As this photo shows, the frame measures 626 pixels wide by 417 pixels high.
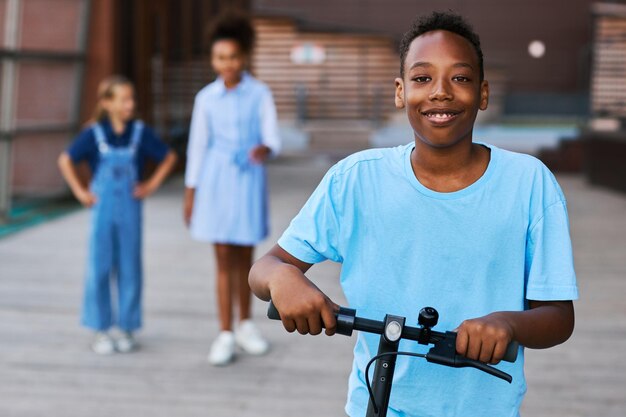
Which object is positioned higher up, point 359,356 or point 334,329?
point 334,329

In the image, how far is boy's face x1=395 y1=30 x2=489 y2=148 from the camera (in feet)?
5.97

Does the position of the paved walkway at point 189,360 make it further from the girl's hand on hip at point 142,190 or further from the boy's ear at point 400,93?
the boy's ear at point 400,93

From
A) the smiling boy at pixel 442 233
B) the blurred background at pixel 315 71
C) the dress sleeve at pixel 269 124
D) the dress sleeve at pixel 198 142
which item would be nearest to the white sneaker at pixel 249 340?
the dress sleeve at pixel 198 142

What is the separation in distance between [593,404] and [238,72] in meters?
2.35

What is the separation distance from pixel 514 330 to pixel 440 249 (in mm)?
266

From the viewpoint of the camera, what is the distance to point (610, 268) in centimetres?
797

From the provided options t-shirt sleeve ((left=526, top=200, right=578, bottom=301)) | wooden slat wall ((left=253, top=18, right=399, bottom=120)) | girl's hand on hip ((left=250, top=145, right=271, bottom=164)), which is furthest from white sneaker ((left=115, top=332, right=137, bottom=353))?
wooden slat wall ((left=253, top=18, right=399, bottom=120))

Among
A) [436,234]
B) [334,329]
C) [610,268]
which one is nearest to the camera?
[334,329]

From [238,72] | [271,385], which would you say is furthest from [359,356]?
[238,72]

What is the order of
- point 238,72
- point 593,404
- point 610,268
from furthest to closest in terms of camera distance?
point 610,268 < point 238,72 < point 593,404

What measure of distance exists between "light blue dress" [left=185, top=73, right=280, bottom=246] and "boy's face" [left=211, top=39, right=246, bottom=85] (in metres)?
0.08

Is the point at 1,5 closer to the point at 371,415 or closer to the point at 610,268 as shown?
the point at 610,268

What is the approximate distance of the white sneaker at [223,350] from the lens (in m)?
4.96

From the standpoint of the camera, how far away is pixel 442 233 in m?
1.86
